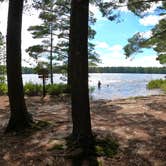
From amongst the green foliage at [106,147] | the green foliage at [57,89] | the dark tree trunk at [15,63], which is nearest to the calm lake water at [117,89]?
the green foliage at [57,89]

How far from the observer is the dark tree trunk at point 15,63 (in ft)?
27.2

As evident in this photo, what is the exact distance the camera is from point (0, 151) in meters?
6.97

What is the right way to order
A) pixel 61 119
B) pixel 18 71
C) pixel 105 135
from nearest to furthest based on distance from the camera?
pixel 105 135 < pixel 18 71 < pixel 61 119

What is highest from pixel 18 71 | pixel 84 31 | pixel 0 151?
pixel 84 31

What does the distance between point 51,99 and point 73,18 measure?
34.7 ft

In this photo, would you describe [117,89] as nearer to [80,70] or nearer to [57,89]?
[57,89]

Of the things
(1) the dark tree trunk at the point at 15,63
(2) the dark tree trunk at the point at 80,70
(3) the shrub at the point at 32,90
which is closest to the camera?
(2) the dark tree trunk at the point at 80,70

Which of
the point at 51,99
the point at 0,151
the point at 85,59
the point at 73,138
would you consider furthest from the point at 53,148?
the point at 51,99

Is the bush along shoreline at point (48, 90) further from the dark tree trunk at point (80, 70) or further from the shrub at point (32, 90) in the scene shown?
the dark tree trunk at point (80, 70)

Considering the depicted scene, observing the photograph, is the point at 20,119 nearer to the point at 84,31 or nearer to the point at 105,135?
the point at 105,135

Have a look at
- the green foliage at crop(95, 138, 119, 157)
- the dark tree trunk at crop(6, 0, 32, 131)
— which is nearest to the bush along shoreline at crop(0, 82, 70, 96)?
the dark tree trunk at crop(6, 0, 32, 131)

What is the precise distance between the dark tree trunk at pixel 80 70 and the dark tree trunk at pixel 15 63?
223cm

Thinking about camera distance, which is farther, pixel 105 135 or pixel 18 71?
pixel 18 71

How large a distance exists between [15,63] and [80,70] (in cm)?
246
